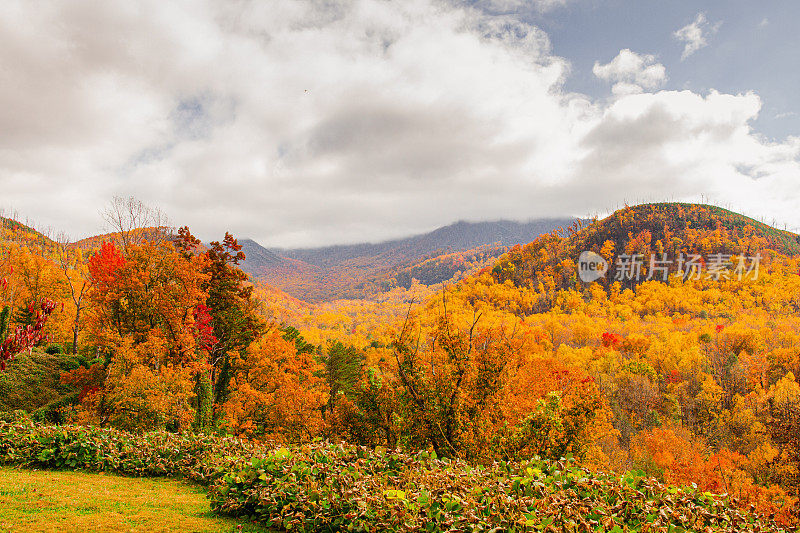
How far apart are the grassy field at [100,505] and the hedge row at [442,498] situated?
511 millimetres

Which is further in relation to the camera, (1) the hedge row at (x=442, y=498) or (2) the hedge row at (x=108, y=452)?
(2) the hedge row at (x=108, y=452)

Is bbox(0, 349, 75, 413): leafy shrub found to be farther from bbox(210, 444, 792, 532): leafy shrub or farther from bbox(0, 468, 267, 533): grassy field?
bbox(210, 444, 792, 532): leafy shrub

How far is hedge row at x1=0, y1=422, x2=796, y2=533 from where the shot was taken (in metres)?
4.40

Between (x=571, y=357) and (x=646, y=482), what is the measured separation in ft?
190

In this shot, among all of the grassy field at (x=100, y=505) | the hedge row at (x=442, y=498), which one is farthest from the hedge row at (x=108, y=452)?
the hedge row at (x=442, y=498)

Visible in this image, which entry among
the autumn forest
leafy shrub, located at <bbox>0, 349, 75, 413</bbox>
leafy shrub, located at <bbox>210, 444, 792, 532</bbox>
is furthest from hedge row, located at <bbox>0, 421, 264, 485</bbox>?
leafy shrub, located at <bbox>0, 349, 75, 413</bbox>

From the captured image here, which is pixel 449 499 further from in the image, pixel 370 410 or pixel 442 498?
pixel 370 410

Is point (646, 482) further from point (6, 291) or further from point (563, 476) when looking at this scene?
point (6, 291)

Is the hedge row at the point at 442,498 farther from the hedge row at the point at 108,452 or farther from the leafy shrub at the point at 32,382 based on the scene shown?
the leafy shrub at the point at 32,382

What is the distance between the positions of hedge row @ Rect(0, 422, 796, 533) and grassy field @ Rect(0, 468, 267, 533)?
51 cm

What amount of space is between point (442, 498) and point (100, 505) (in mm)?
6141

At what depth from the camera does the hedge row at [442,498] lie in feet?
14.4

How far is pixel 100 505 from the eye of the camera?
6.97 m

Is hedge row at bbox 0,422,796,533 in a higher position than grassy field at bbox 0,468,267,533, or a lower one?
higher
